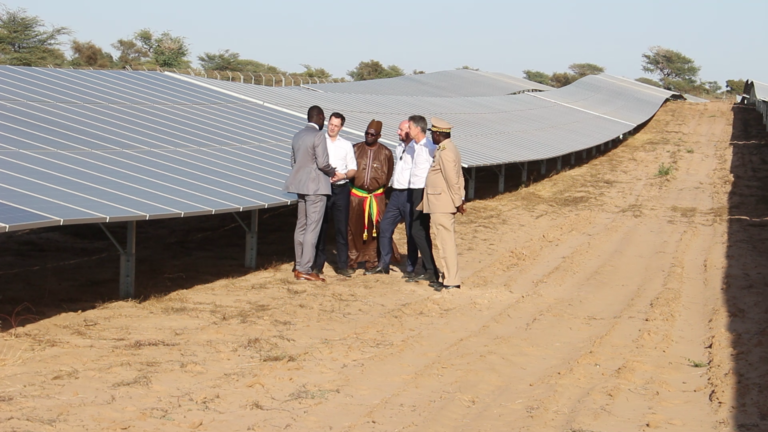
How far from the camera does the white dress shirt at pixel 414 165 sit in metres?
9.06

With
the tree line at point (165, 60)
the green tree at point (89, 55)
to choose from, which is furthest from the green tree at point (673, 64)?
the green tree at point (89, 55)

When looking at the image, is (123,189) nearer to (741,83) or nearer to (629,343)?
(629,343)

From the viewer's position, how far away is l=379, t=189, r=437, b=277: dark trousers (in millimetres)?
9102

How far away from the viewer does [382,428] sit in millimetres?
5027

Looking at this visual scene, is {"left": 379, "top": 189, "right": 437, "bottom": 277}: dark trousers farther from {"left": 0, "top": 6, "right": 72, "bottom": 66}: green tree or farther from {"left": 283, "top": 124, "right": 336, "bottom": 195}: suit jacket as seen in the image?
{"left": 0, "top": 6, "right": 72, "bottom": 66}: green tree

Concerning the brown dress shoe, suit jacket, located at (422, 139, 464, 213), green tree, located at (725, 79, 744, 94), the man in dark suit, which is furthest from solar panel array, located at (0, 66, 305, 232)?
green tree, located at (725, 79, 744, 94)

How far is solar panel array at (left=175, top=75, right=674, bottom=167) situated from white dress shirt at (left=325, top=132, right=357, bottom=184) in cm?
363

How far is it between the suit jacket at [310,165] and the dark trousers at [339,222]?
46 centimetres

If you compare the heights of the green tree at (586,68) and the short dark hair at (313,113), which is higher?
the green tree at (586,68)

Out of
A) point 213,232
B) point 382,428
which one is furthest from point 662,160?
point 382,428

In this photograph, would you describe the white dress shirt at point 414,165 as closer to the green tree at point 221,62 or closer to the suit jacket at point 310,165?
the suit jacket at point 310,165

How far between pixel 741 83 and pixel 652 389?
6986 cm

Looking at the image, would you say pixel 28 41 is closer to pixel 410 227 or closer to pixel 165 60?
pixel 165 60

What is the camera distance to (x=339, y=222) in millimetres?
9391
